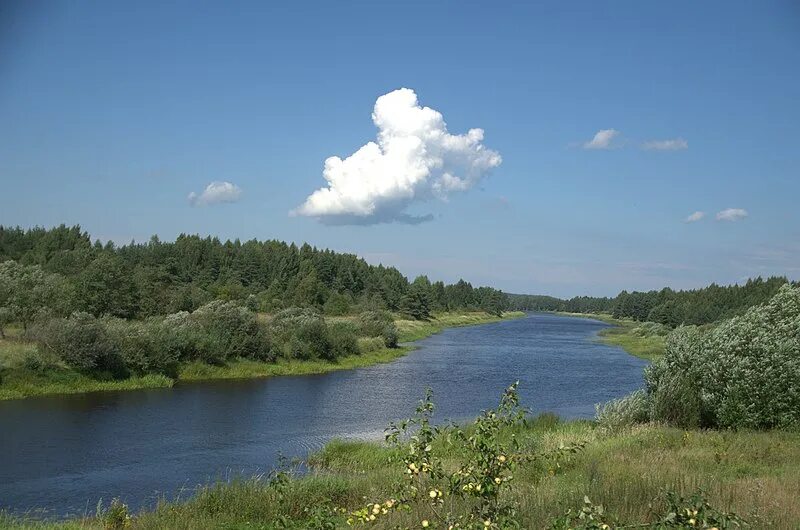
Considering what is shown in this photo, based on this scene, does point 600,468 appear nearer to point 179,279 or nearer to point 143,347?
point 143,347

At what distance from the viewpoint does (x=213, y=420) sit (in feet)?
96.3

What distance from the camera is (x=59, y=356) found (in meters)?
35.7

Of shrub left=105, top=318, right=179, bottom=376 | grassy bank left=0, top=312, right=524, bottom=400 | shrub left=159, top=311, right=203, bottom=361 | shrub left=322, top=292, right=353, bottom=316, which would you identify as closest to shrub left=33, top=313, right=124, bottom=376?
grassy bank left=0, top=312, right=524, bottom=400

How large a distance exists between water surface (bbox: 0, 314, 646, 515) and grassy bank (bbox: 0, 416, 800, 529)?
4.84 metres

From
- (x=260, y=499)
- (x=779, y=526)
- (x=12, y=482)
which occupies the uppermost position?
(x=779, y=526)

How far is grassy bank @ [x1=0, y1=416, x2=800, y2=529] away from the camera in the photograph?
942 centimetres

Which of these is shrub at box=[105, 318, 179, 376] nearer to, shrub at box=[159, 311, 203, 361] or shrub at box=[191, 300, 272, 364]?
shrub at box=[159, 311, 203, 361]

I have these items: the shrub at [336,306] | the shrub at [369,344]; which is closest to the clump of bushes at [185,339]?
the shrub at [369,344]

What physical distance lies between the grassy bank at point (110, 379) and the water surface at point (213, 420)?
51.4 inches

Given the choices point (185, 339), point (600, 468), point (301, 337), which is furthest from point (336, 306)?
point (600, 468)

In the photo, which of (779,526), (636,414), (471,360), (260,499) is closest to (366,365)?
(471,360)

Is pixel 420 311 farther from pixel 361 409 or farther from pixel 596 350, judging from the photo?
pixel 361 409

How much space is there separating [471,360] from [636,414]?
3530 centimetres

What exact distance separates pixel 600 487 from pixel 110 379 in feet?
106
